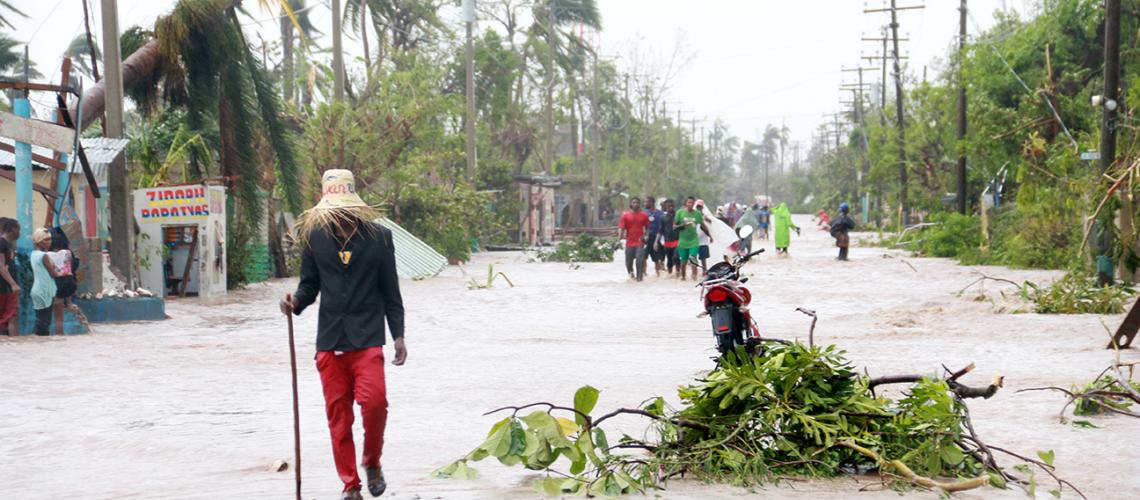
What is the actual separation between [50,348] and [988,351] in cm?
982

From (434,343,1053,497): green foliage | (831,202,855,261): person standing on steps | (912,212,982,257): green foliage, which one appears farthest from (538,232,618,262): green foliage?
(434,343,1053,497): green foliage

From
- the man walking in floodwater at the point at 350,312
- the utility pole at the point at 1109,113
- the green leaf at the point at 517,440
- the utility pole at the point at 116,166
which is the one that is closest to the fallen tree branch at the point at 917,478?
the green leaf at the point at 517,440

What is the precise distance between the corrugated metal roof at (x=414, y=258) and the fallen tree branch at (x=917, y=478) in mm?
21132

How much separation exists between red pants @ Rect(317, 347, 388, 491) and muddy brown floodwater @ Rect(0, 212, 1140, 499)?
0.32 m

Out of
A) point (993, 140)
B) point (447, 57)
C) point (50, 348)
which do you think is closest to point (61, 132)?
point (50, 348)

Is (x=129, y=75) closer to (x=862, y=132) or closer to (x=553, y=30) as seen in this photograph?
(x=553, y=30)

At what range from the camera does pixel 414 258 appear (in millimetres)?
27688

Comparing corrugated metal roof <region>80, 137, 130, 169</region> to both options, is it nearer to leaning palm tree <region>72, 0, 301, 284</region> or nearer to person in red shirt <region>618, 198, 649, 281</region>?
leaning palm tree <region>72, 0, 301, 284</region>

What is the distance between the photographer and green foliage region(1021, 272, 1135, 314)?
53.0ft

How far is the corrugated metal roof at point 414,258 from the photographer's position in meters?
27.2

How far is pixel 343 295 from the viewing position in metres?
6.10

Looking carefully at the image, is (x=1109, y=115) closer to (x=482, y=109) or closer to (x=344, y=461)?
(x=344, y=461)

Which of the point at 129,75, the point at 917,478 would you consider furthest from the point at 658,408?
→ the point at 129,75

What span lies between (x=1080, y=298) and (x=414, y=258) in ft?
49.4
